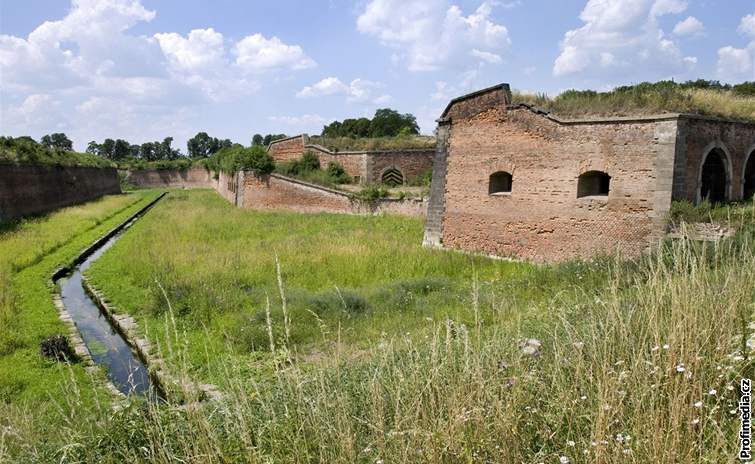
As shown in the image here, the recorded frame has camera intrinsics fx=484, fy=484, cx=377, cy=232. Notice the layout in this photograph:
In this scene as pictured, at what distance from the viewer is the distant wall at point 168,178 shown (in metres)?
67.6

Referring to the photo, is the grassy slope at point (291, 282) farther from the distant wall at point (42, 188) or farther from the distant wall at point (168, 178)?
the distant wall at point (168, 178)

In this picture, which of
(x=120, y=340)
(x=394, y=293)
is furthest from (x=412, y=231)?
(x=120, y=340)

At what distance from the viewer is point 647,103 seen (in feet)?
37.1

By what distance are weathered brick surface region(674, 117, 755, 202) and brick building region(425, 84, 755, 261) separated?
2 cm

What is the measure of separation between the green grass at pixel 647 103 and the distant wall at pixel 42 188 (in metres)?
22.3

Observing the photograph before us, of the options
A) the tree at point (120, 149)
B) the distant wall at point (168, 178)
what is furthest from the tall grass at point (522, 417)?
the tree at point (120, 149)

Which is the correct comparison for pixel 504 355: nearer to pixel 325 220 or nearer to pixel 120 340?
pixel 120 340

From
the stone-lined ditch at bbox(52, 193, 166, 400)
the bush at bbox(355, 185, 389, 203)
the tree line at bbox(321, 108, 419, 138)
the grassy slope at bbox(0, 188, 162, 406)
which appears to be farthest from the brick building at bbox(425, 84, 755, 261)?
the tree line at bbox(321, 108, 419, 138)

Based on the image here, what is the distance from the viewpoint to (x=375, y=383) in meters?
3.00

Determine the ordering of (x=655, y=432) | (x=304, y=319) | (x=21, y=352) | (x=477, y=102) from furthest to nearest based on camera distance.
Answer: (x=477, y=102) → (x=304, y=319) → (x=21, y=352) → (x=655, y=432)

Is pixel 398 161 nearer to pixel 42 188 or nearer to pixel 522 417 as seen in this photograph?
pixel 42 188

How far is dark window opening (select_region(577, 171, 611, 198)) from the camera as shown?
12469mm

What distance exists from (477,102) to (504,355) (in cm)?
1204

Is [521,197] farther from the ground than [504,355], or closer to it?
farther from the ground
